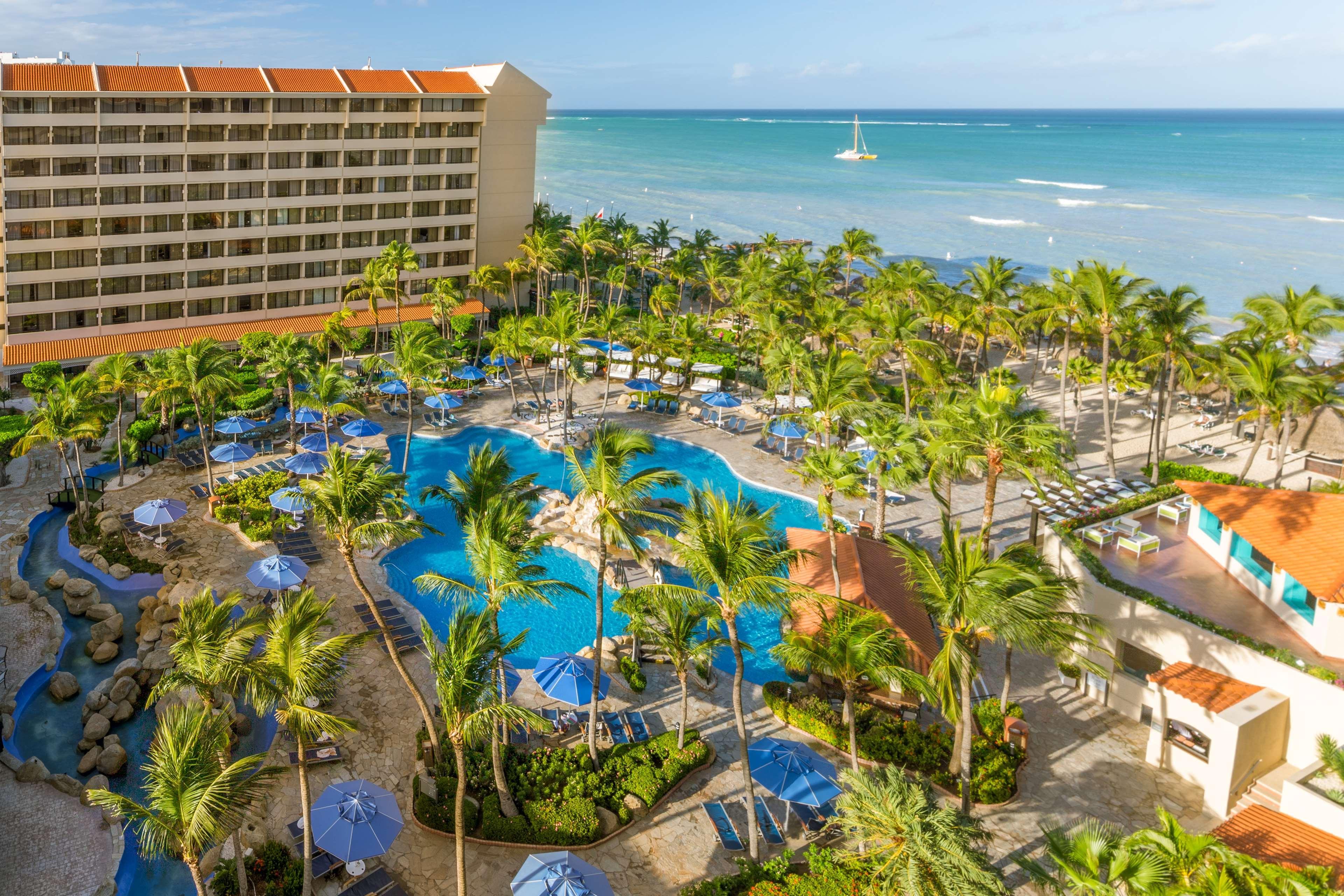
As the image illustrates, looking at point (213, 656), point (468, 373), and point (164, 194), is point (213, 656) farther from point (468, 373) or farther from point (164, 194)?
point (164, 194)

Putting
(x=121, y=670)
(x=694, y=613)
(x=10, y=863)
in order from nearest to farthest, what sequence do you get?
(x=10, y=863) < (x=694, y=613) < (x=121, y=670)

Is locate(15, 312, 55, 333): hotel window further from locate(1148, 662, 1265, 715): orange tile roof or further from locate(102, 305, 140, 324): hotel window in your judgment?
locate(1148, 662, 1265, 715): orange tile roof

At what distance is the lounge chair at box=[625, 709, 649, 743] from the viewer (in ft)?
→ 76.8

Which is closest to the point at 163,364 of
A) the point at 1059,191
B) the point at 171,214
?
the point at 171,214

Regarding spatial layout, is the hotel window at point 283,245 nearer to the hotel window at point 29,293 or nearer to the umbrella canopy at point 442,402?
the hotel window at point 29,293

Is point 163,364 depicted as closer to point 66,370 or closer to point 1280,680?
point 66,370

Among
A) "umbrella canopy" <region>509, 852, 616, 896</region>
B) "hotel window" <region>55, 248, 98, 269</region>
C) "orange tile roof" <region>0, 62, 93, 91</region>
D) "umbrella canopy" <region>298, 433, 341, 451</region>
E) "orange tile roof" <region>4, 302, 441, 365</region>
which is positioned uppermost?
"orange tile roof" <region>0, 62, 93, 91</region>

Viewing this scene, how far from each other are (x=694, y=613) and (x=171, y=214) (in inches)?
1712

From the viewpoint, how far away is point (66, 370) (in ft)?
155

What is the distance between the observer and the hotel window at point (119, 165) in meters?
48.2

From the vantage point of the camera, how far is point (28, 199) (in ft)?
152

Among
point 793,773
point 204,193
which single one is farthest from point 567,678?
point 204,193

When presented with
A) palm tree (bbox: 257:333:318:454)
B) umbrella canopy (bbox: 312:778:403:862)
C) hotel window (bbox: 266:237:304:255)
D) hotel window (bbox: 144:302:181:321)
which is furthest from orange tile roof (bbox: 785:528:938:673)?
hotel window (bbox: 144:302:181:321)

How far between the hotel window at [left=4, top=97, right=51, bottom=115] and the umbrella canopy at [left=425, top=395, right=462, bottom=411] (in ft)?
76.1
